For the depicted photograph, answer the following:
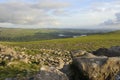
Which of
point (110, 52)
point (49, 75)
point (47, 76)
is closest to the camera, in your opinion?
point (47, 76)

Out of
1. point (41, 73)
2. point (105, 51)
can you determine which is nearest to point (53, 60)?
point (105, 51)

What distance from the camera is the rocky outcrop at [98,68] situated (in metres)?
30.1

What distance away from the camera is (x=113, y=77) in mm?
30562

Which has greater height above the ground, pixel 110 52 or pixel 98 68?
pixel 110 52

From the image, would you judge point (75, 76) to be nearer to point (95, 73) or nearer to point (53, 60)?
point (95, 73)

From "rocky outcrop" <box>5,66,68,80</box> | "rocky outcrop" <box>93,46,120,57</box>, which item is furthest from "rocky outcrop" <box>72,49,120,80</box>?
"rocky outcrop" <box>93,46,120,57</box>

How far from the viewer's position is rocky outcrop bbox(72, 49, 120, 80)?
98.7 ft

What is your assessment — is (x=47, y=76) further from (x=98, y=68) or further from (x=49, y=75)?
(x=98, y=68)

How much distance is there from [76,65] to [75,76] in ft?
3.78

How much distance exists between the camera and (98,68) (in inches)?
1191

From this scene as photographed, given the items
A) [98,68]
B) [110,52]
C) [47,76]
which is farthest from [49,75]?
[110,52]

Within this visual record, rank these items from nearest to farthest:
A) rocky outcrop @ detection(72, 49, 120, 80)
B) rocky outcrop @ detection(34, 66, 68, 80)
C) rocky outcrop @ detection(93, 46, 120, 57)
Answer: rocky outcrop @ detection(34, 66, 68, 80)
rocky outcrop @ detection(72, 49, 120, 80)
rocky outcrop @ detection(93, 46, 120, 57)

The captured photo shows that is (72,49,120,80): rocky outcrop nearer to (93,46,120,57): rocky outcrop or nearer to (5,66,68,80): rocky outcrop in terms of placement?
(5,66,68,80): rocky outcrop

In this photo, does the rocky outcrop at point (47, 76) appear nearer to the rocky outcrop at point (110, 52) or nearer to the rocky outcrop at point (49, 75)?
the rocky outcrop at point (49, 75)
